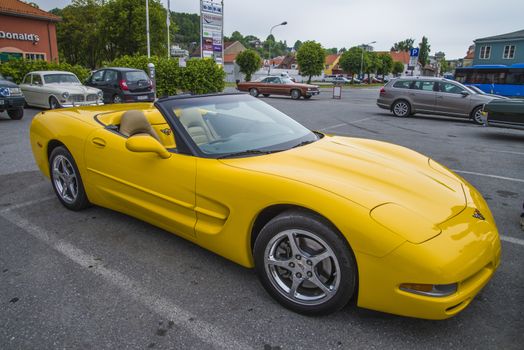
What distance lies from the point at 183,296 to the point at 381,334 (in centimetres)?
124

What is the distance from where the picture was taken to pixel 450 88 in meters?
13.4

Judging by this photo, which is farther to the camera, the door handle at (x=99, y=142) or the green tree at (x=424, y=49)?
the green tree at (x=424, y=49)

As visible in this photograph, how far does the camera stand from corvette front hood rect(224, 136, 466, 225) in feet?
7.20

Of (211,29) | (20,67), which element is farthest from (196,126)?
(211,29)

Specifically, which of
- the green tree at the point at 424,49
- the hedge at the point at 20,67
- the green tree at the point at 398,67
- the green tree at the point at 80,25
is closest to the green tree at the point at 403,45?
the green tree at the point at 424,49

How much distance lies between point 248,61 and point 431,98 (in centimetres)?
3393

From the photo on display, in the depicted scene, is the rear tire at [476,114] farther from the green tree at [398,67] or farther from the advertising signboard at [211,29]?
the green tree at [398,67]

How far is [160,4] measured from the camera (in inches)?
1738

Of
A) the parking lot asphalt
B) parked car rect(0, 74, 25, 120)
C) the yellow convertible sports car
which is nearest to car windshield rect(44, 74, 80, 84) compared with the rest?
parked car rect(0, 74, 25, 120)

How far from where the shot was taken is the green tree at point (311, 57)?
4756 centimetres

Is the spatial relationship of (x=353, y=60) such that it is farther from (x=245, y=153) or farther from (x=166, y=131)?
(x=245, y=153)

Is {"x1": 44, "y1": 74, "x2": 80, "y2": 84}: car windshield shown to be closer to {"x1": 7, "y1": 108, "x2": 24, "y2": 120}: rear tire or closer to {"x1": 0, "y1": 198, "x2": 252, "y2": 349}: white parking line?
{"x1": 7, "y1": 108, "x2": 24, "y2": 120}: rear tire

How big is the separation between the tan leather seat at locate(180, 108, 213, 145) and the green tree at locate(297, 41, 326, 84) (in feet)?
154

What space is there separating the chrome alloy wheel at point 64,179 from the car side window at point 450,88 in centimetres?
1305
